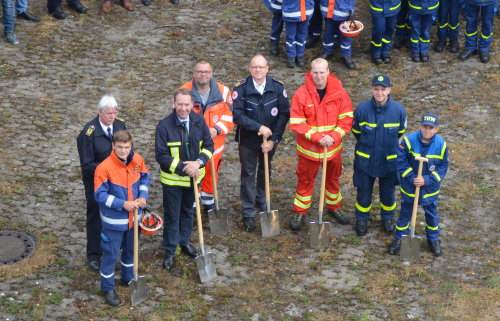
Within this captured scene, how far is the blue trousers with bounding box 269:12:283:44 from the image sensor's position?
579 inches

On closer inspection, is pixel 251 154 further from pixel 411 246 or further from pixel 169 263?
pixel 411 246

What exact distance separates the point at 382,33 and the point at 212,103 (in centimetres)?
521

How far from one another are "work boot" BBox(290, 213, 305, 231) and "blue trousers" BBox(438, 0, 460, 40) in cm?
580

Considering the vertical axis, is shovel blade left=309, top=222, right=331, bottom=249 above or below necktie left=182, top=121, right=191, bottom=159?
below

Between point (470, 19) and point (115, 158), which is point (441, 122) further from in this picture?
point (115, 158)

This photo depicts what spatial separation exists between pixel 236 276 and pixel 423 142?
259 centimetres

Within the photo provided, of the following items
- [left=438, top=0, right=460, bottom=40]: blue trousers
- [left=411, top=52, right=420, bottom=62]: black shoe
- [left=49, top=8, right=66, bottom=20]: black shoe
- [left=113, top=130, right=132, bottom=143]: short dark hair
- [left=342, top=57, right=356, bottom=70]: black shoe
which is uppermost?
[left=113, top=130, right=132, bottom=143]: short dark hair

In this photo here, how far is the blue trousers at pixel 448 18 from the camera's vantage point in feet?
48.5

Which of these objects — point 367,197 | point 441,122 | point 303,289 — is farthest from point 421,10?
point 303,289

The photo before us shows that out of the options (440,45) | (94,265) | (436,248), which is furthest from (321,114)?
(440,45)

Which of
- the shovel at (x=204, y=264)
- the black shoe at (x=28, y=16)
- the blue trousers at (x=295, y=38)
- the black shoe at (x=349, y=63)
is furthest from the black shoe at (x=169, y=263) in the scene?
the black shoe at (x=28, y=16)

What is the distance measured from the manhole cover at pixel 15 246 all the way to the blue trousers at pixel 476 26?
8.26 meters

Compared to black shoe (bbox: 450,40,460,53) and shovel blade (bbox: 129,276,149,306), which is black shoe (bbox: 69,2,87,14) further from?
shovel blade (bbox: 129,276,149,306)

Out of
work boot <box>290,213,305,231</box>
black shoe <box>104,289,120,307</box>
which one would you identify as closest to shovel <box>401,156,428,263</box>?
work boot <box>290,213,305,231</box>
